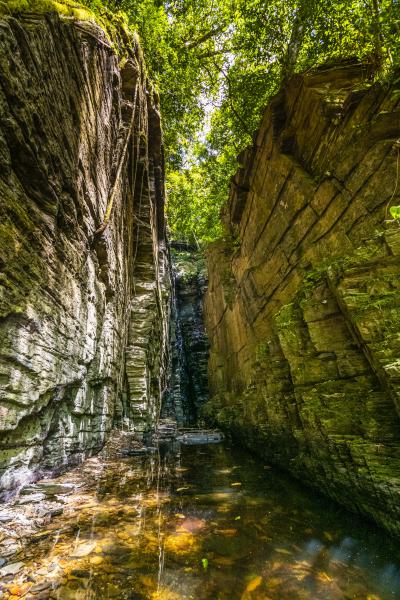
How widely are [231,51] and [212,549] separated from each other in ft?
64.3

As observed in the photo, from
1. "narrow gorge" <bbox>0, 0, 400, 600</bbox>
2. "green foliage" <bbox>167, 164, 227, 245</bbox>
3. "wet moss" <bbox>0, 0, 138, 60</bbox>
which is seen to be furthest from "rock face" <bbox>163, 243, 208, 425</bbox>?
"wet moss" <bbox>0, 0, 138, 60</bbox>

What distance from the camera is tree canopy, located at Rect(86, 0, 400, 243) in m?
10.3

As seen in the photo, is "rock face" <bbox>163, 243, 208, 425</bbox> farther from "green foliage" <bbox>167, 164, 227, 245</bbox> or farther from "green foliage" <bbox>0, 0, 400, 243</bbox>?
"green foliage" <bbox>0, 0, 400, 243</bbox>

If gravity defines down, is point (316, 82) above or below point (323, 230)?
above

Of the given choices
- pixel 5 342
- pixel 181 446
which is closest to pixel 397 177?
pixel 5 342

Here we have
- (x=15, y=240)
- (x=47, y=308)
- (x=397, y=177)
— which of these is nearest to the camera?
(x=15, y=240)

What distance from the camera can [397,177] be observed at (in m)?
6.00

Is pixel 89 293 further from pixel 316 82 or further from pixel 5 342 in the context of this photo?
pixel 316 82

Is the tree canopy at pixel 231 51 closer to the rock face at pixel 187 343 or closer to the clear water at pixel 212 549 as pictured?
the clear water at pixel 212 549

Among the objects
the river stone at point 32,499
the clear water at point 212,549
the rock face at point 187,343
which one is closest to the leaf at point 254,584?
the clear water at point 212,549

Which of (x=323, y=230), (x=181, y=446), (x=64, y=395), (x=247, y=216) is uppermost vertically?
(x=247, y=216)

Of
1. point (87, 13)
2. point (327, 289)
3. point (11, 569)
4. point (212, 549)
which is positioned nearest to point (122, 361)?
point (327, 289)

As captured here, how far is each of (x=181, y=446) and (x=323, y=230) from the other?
9.97 metres

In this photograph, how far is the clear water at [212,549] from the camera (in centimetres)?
288
